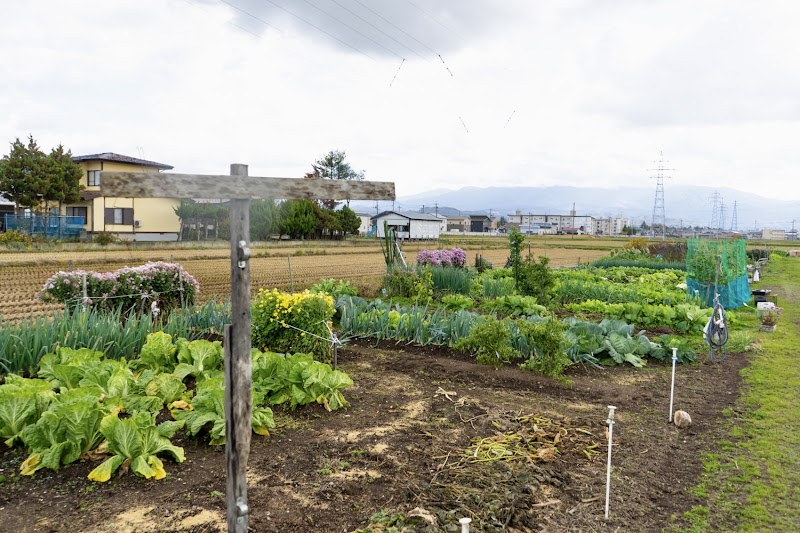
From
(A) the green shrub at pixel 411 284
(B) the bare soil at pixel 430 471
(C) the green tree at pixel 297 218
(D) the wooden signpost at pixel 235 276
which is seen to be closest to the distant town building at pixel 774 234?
(C) the green tree at pixel 297 218

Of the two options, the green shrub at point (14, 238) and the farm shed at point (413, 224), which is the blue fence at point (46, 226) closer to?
the green shrub at point (14, 238)

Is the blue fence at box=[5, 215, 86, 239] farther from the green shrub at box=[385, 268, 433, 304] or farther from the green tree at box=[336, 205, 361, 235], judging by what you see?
the green shrub at box=[385, 268, 433, 304]

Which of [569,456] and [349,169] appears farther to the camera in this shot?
[349,169]

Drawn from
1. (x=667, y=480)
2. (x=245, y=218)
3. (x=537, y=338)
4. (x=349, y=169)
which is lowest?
(x=667, y=480)

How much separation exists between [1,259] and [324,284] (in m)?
19.0

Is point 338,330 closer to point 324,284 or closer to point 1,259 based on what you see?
point 324,284

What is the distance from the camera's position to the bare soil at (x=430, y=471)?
3.79 meters

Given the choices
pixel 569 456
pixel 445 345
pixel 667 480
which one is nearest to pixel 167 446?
pixel 569 456

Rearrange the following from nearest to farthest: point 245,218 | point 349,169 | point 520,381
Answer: point 245,218
point 520,381
point 349,169

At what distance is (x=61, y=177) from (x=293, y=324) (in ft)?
117

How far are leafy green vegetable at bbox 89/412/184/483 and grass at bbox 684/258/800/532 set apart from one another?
373 centimetres

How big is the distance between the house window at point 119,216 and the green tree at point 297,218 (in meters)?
12.4

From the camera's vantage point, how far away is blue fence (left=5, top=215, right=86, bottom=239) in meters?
35.3

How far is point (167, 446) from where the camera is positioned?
440cm
